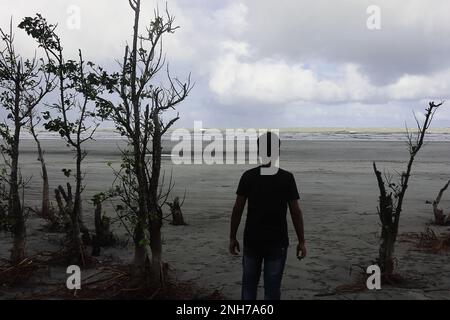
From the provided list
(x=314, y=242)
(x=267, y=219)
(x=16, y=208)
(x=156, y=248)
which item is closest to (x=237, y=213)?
(x=267, y=219)

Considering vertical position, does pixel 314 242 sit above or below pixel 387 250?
below

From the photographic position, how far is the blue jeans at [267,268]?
15.6ft

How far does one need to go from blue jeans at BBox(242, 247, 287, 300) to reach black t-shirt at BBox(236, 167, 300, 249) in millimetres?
78

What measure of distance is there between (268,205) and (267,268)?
28.2 inches

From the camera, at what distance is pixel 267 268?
481 centimetres

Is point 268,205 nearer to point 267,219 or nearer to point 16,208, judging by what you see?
point 267,219

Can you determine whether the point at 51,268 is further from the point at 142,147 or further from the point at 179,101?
the point at 179,101

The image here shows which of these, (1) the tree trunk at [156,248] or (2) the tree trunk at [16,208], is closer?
(1) the tree trunk at [156,248]

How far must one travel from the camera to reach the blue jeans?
4750 mm

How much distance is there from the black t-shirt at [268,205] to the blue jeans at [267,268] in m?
0.08

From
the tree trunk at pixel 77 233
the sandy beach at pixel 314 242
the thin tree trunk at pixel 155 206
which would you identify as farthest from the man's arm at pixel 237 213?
the tree trunk at pixel 77 233

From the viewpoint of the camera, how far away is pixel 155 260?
6184 millimetres

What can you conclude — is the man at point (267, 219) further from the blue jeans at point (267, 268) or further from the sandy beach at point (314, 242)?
the sandy beach at point (314, 242)

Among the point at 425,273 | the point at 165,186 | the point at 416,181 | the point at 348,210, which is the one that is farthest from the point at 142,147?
the point at 416,181
